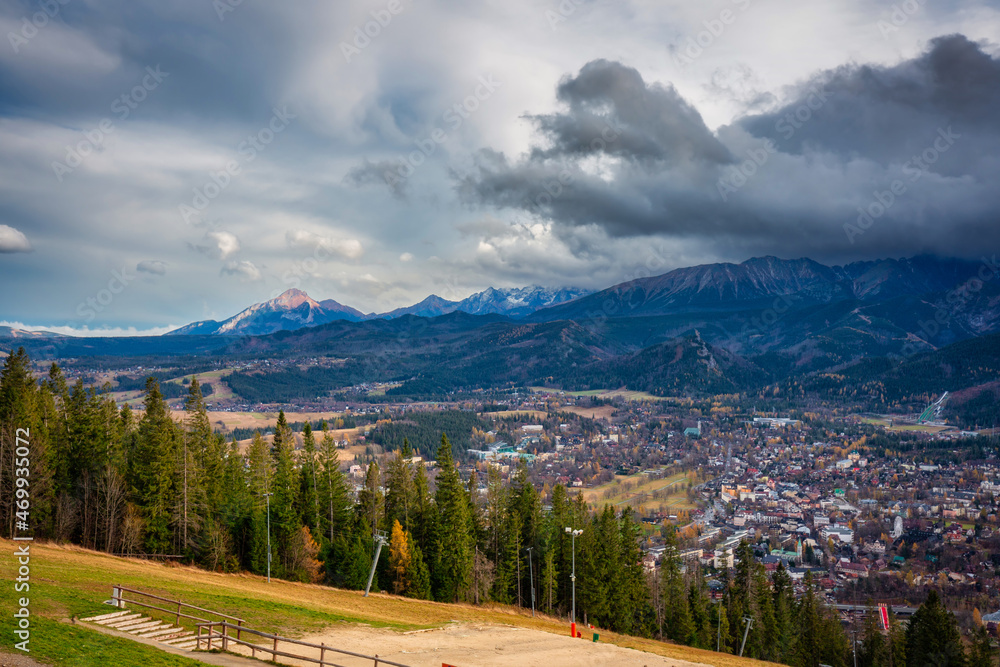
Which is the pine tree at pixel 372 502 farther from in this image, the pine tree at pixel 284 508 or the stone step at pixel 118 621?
the stone step at pixel 118 621

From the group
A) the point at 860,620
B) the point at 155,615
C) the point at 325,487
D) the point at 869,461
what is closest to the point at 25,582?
the point at 155,615

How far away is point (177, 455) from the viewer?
165 feet

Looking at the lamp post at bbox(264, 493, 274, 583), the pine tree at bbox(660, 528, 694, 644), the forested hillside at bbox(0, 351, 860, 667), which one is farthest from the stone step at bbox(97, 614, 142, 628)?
the pine tree at bbox(660, 528, 694, 644)

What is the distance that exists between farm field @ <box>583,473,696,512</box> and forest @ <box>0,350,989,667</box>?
242 feet

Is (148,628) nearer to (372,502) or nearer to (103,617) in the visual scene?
(103,617)

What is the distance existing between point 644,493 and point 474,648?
13452 centimetres

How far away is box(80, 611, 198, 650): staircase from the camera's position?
2392cm

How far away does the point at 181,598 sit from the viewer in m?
30.2

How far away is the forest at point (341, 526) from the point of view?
48.1m

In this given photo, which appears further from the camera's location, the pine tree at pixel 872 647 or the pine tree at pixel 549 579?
the pine tree at pixel 872 647

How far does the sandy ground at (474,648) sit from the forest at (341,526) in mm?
14055

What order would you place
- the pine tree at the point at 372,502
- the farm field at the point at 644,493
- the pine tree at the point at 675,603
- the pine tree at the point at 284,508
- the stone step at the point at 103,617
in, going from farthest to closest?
the farm field at the point at 644,493 → the pine tree at the point at 675,603 → the pine tree at the point at 372,502 → the pine tree at the point at 284,508 → the stone step at the point at 103,617

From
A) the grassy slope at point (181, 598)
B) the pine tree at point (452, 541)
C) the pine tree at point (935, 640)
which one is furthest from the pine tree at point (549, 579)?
the pine tree at point (935, 640)

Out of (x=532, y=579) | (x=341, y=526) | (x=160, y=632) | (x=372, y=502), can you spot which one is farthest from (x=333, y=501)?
(x=160, y=632)
